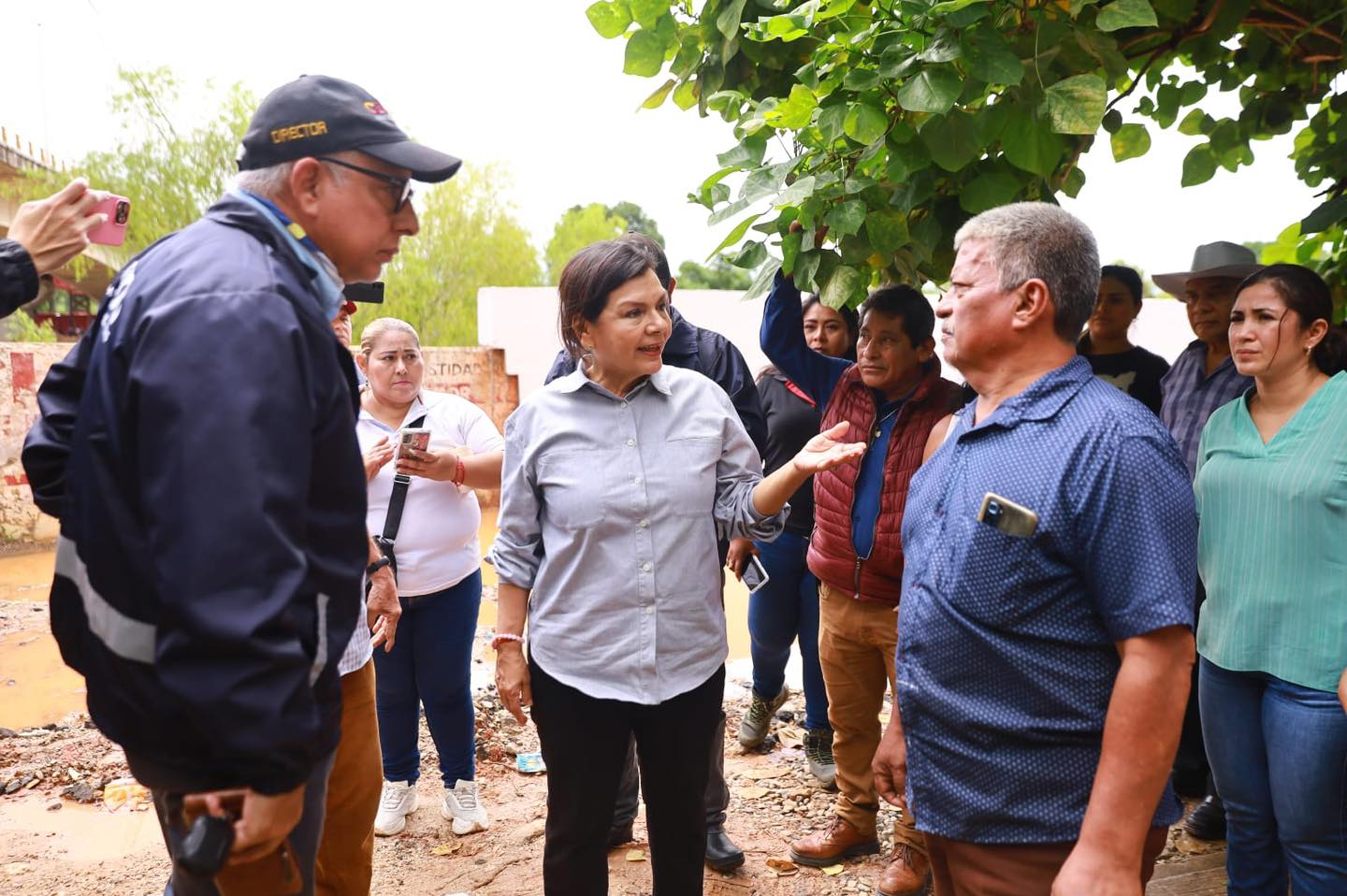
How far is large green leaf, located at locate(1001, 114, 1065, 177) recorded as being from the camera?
97.4 inches

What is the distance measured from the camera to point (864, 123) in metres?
2.39

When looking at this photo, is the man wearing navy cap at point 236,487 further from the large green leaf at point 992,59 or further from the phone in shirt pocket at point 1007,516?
the large green leaf at point 992,59

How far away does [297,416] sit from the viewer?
56.6 inches

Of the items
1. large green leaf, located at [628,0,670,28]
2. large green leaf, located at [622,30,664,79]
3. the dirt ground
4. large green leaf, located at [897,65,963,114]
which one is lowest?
the dirt ground

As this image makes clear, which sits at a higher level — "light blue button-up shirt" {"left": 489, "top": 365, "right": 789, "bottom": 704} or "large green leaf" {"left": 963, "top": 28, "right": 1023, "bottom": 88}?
"large green leaf" {"left": 963, "top": 28, "right": 1023, "bottom": 88}

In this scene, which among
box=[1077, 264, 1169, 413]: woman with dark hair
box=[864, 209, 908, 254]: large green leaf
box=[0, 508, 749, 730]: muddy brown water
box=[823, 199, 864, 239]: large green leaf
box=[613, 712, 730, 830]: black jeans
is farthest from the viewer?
box=[0, 508, 749, 730]: muddy brown water

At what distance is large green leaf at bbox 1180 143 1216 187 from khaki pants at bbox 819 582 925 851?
2204 millimetres

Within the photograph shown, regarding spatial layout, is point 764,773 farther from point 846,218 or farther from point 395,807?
point 846,218

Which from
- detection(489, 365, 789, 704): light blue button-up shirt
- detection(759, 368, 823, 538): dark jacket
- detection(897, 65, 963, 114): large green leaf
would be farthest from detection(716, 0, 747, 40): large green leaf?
detection(759, 368, 823, 538): dark jacket

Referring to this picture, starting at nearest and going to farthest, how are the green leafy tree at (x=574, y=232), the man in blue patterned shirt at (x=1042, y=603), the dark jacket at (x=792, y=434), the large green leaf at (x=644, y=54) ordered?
1. the man in blue patterned shirt at (x=1042, y=603)
2. the large green leaf at (x=644, y=54)
3. the dark jacket at (x=792, y=434)
4. the green leafy tree at (x=574, y=232)

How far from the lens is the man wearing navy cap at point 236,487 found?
1.34 meters

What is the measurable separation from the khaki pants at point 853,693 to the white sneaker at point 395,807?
1826 millimetres

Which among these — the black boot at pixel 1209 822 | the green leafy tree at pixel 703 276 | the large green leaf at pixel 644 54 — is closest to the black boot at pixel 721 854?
the black boot at pixel 1209 822

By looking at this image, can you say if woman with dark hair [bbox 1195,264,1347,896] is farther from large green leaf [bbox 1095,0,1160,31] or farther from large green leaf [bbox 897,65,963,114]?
large green leaf [bbox 897,65,963,114]
